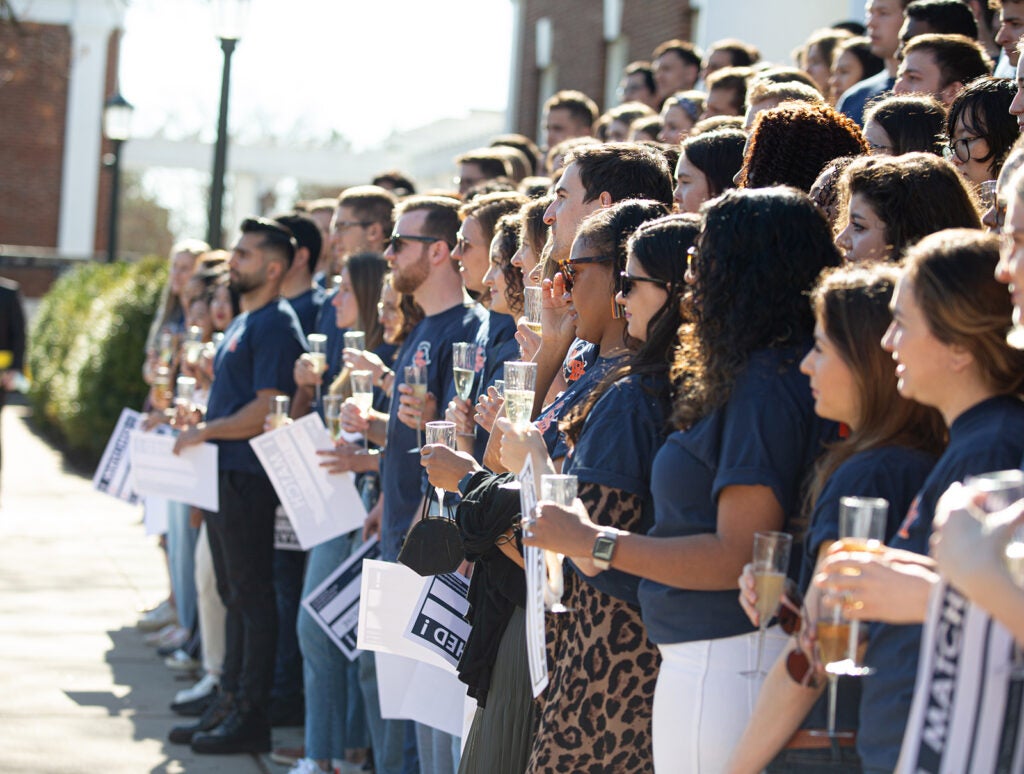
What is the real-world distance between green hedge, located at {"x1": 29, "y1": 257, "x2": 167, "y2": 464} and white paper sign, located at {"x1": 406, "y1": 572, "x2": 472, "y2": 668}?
11.9 metres

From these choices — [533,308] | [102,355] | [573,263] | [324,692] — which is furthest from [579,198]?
[102,355]

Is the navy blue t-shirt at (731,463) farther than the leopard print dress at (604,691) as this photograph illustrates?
No

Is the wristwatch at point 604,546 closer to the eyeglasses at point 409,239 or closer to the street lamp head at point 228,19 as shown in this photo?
the eyeglasses at point 409,239

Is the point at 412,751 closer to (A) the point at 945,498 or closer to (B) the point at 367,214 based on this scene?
(B) the point at 367,214

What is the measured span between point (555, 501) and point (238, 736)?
4.47m

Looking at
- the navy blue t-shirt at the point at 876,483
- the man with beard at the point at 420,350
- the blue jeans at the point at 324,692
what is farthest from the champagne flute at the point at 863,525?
the blue jeans at the point at 324,692

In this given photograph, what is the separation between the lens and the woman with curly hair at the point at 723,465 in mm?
3262

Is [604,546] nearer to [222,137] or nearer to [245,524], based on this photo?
[245,524]

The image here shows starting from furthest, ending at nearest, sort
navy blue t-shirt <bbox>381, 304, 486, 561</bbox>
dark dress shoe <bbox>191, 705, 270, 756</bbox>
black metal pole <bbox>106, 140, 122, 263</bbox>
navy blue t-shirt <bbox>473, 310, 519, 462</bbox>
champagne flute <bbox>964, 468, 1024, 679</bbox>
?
black metal pole <bbox>106, 140, 122, 263</bbox> → dark dress shoe <bbox>191, 705, 270, 756</bbox> → navy blue t-shirt <bbox>381, 304, 486, 561</bbox> → navy blue t-shirt <bbox>473, 310, 519, 462</bbox> → champagne flute <bbox>964, 468, 1024, 679</bbox>

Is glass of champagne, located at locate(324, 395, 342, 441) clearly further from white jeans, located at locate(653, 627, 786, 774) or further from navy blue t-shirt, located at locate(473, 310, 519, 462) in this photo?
white jeans, located at locate(653, 627, 786, 774)

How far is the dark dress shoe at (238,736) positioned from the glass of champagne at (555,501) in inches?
161

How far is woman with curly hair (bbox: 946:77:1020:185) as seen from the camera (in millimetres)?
4684

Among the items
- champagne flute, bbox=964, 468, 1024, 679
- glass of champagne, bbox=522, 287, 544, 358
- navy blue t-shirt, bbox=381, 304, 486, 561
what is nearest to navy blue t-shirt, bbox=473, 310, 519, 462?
navy blue t-shirt, bbox=381, 304, 486, 561

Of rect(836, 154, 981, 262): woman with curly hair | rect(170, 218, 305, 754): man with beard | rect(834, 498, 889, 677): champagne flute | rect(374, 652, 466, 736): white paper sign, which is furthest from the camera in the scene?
rect(170, 218, 305, 754): man with beard
